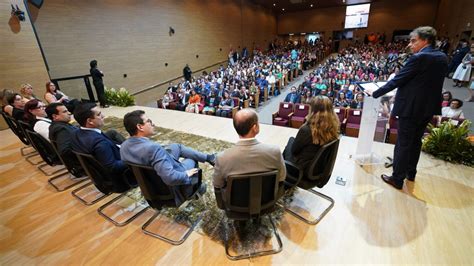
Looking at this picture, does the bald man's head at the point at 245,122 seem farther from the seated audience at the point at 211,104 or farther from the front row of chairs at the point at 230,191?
the seated audience at the point at 211,104

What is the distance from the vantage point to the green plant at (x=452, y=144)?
8.96 feet

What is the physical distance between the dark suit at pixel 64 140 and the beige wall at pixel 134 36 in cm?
554

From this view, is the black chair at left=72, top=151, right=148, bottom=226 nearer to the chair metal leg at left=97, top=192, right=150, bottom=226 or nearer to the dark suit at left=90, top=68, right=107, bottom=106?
the chair metal leg at left=97, top=192, right=150, bottom=226

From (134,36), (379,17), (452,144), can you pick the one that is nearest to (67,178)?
(452,144)

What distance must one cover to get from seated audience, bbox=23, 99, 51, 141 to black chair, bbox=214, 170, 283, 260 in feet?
7.72

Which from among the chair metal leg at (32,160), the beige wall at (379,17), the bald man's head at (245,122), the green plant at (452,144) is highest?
the beige wall at (379,17)

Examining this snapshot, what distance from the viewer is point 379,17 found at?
643 inches

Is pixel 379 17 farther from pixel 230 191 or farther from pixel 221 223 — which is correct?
pixel 230 191

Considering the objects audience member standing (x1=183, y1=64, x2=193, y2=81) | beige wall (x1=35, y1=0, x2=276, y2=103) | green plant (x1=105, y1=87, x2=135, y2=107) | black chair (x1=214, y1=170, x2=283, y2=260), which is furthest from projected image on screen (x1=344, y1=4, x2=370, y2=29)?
black chair (x1=214, y1=170, x2=283, y2=260)

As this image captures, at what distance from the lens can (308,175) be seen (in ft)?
5.94

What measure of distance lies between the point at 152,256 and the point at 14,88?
19.9ft

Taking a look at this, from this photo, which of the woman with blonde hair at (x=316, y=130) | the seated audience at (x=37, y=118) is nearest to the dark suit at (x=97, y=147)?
the seated audience at (x=37, y=118)

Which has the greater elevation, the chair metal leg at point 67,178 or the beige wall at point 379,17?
the beige wall at point 379,17

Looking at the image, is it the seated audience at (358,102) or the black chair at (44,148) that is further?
the seated audience at (358,102)
